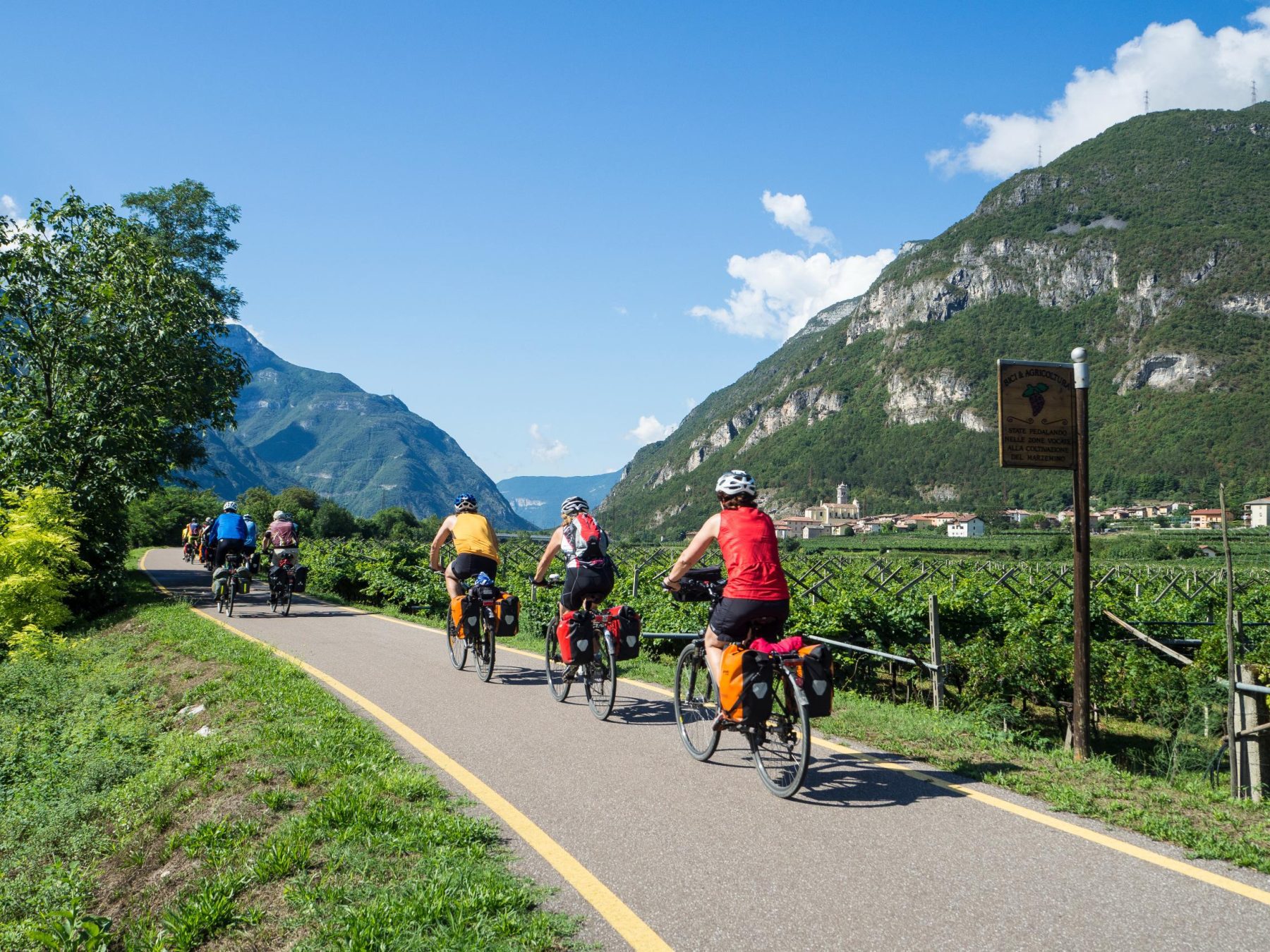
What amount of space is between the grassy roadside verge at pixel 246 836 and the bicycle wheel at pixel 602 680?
180 cm

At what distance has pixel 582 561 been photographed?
770cm

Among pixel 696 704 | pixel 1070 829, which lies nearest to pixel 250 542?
pixel 696 704

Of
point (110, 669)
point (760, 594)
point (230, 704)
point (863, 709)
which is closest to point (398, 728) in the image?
point (230, 704)

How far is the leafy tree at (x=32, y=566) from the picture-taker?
13.4 metres

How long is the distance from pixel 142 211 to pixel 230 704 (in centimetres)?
2679

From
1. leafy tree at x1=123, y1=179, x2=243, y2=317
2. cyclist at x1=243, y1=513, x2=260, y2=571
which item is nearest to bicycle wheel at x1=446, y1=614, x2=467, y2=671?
Answer: cyclist at x1=243, y1=513, x2=260, y2=571

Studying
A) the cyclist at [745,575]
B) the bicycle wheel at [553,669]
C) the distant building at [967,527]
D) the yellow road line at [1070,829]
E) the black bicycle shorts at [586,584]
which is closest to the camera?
the yellow road line at [1070,829]

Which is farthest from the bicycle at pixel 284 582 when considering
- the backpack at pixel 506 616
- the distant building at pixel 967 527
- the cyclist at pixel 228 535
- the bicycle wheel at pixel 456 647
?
the distant building at pixel 967 527

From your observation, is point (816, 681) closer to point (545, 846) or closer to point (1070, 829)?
point (1070, 829)

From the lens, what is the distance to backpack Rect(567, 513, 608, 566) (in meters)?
7.67

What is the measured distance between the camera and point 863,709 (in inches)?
Result: 311

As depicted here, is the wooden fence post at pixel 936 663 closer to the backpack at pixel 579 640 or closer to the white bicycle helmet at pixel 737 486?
the backpack at pixel 579 640

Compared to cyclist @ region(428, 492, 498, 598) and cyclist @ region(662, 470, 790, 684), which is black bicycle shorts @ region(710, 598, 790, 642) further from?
cyclist @ region(428, 492, 498, 598)

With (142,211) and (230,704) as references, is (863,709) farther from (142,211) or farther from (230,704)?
(142,211)
